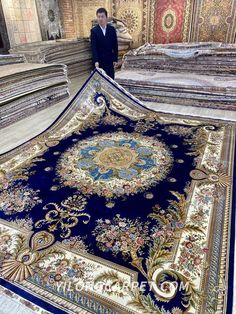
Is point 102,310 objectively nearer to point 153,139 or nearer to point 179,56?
point 153,139

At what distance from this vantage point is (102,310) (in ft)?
3.34

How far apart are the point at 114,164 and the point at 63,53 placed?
3.69 metres

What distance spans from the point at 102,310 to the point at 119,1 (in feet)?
19.4

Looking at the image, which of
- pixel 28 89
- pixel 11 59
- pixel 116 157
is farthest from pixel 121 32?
pixel 116 157

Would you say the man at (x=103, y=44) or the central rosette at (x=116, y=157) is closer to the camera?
the central rosette at (x=116, y=157)

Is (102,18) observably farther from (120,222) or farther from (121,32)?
(120,222)

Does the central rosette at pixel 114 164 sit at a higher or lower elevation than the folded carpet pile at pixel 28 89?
lower

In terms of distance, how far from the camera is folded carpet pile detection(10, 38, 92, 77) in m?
4.11

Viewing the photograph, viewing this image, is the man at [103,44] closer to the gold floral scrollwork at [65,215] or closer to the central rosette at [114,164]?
the central rosette at [114,164]

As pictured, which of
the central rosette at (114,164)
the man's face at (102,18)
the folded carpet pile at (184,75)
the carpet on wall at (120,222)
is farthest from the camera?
the folded carpet pile at (184,75)

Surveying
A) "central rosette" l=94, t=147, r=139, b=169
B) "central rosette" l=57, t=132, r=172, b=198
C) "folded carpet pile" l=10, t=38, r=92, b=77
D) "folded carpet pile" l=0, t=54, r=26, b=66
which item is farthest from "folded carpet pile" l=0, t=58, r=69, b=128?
"central rosette" l=94, t=147, r=139, b=169

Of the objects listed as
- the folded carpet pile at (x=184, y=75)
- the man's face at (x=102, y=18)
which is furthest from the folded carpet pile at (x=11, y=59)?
the folded carpet pile at (x=184, y=75)

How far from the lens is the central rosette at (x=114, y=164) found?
1787mm

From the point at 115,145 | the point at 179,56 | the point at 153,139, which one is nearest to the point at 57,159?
the point at 115,145
